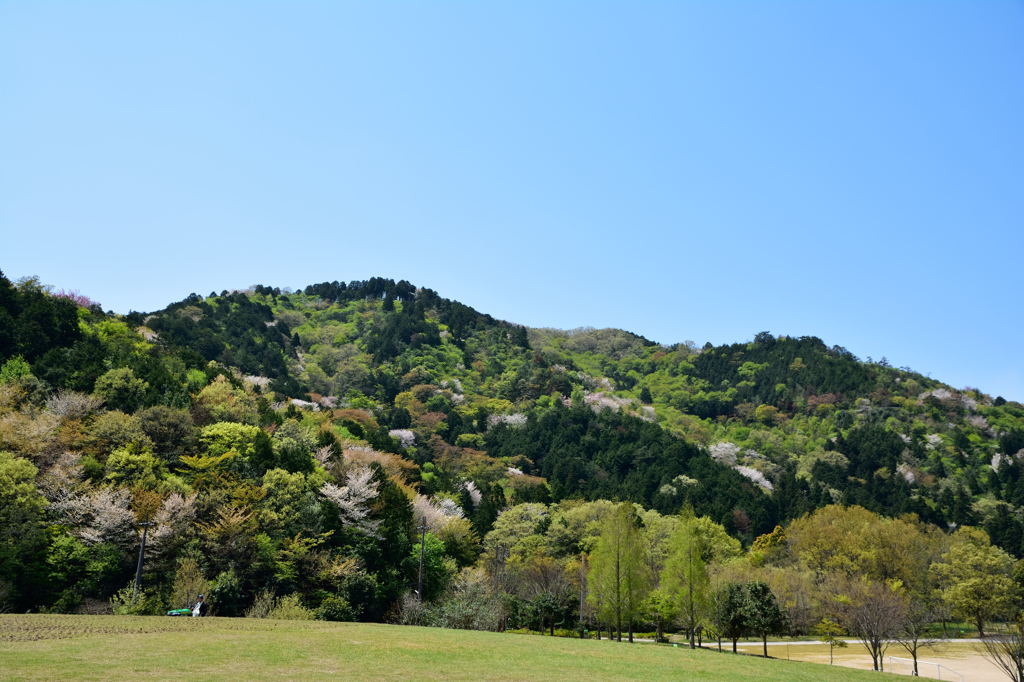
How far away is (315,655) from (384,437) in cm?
5698

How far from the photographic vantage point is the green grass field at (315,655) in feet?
54.1

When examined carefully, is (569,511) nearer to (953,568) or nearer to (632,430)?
(953,568)

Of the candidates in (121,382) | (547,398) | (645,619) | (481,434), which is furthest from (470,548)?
(547,398)

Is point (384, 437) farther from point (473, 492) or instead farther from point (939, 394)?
point (939, 394)

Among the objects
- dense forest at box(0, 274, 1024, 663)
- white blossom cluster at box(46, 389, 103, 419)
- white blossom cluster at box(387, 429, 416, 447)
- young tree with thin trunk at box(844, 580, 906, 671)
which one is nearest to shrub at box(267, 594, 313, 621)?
dense forest at box(0, 274, 1024, 663)

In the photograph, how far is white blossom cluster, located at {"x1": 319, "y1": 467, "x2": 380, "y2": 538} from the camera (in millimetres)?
43219

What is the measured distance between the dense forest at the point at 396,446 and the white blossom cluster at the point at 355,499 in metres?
0.19

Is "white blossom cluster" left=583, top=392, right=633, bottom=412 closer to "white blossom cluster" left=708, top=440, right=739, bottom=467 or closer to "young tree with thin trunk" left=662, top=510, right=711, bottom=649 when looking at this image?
"white blossom cluster" left=708, top=440, right=739, bottom=467

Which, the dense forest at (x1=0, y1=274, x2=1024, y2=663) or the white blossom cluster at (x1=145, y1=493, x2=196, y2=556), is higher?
the dense forest at (x1=0, y1=274, x2=1024, y2=663)

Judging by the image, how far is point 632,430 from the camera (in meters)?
99.4

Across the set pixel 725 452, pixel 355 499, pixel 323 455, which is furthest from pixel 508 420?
pixel 355 499

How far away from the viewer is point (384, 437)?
251ft

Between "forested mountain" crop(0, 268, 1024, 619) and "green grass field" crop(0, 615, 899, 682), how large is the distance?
1122 cm

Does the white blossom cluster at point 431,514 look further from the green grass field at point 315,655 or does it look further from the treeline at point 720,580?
the green grass field at point 315,655
